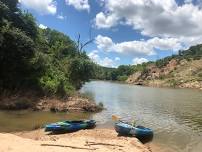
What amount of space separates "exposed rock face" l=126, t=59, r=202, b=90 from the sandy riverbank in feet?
336

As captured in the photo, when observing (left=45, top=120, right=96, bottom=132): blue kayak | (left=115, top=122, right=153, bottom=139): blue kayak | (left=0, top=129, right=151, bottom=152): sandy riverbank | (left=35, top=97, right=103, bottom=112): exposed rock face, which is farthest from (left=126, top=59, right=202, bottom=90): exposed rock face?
(left=0, top=129, right=151, bottom=152): sandy riverbank

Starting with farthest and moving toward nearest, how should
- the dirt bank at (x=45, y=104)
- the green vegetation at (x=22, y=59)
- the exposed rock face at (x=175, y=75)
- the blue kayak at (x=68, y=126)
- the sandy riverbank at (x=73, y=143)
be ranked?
the exposed rock face at (x=175, y=75), the green vegetation at (x=22, y=59), the dirt bank at (x=45, y=104), the blue kayak at (x=68, y=126), the sandy riverbank at (x=73, y=143)

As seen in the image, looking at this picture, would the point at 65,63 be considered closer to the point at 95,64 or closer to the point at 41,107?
the point at 95,64

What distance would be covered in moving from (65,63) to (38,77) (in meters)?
12.3

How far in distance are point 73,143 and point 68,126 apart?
5.45 m

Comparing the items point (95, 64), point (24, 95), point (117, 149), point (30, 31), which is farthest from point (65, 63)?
point (117, 149)

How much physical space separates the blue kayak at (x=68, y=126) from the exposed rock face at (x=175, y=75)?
3907 inches

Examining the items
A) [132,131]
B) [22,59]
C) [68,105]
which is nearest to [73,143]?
[132,131]

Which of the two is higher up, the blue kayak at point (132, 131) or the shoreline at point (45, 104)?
the shoreline at point (45, 104)

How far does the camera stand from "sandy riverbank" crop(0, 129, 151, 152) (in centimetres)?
1856

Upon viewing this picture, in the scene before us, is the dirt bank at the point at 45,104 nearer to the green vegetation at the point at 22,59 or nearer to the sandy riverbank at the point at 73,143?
the green vegetation at the point at 22,59

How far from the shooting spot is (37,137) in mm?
23391

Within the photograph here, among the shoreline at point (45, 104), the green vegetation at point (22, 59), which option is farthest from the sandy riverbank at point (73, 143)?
the green vegetation at point (22, 59)

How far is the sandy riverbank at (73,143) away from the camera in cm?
1856
